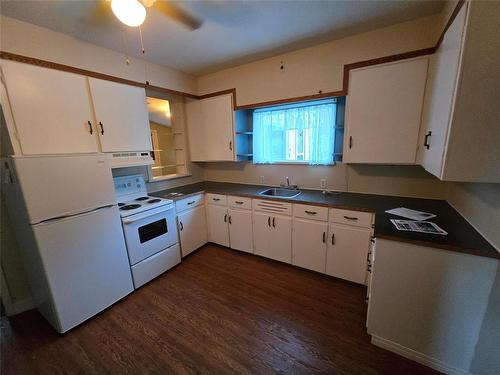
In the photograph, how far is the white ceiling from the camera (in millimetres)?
1603

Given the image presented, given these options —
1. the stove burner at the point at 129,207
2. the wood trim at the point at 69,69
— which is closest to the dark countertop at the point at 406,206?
the stove burner at the point at 129,207

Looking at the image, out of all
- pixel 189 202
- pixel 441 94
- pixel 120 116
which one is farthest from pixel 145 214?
pixel 441 94

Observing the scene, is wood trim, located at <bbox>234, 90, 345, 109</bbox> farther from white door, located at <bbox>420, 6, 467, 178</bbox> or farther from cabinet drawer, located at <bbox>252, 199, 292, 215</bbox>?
cabinet drawer, located at <bbox>252, 199, 292, 215</bbox>

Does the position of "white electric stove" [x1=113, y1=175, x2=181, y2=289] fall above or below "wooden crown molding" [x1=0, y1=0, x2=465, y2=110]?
below

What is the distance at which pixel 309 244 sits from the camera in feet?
7.47

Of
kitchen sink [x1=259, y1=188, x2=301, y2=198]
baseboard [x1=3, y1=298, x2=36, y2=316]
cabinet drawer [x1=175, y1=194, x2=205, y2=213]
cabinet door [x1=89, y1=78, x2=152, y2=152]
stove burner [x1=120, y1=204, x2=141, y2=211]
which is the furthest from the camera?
kitchen sink [x1=259, y1=188, x2=301, y2=198]

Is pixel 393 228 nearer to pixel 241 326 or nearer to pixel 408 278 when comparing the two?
pixel 408 278

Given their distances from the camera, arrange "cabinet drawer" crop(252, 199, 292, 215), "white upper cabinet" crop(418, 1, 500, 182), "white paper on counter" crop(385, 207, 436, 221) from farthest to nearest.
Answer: "cabinet drawer" crop(252, 199, 292, 215), "white paper on counter" crop(385, 207, 436, 221), "white upper cabinet" crop(418, 1, 500, 182)

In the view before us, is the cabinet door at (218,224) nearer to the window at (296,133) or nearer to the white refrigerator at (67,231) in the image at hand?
the window at (296,133)

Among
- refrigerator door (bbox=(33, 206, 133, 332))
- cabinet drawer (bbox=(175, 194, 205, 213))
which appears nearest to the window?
cabinet drawer (bbox=(175, 194, 205, 213))

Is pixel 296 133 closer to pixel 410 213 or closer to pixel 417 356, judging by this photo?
pixel 410 213

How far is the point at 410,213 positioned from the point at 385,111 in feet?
3.18

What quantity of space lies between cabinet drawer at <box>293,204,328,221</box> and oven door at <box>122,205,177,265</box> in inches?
60.1

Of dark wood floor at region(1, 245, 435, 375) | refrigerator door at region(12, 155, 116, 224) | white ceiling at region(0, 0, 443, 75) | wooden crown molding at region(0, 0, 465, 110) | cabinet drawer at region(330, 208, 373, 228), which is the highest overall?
white ceiling at region(0, 0, 443, 75)
